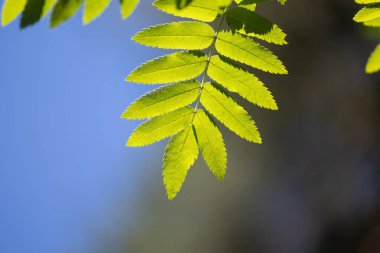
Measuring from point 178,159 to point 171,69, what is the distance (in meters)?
0.42

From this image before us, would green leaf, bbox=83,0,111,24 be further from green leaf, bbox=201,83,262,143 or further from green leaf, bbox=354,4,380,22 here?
green leaf, bbox=354,4,380,22

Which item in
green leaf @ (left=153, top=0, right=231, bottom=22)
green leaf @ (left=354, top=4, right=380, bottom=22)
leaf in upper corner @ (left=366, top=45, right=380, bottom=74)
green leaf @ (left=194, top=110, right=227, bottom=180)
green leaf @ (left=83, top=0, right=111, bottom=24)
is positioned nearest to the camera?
leaf in upper corner @ (left=366, top=45, right=380, bottom=74)

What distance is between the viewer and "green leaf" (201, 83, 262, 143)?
2.16 metres

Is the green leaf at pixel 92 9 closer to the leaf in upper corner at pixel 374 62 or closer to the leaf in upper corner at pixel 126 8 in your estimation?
the leaf in upper corner at pixel 126 8

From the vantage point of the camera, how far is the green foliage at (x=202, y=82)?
2.07m

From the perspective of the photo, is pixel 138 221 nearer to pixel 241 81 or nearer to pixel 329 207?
pixel 329 207

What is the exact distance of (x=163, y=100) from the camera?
2.19 metres

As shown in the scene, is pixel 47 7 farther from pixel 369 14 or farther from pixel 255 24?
pixel 369 14

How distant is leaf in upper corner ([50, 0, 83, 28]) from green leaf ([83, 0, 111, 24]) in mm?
53

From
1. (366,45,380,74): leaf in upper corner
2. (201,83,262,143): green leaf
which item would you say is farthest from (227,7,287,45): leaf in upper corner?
(366,45,380,74): leaf in upper corner

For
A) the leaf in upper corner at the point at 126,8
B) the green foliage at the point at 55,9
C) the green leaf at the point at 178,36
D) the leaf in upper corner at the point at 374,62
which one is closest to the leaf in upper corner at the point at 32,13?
the green foliage at the point at 55,9

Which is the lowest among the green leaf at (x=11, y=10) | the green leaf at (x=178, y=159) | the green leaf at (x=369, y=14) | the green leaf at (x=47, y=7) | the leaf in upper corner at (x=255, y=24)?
the green leaf at (x=178, y=159)

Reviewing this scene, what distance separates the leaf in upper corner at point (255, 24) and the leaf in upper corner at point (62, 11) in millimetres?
781

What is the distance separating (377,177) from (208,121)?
37.0 feet
